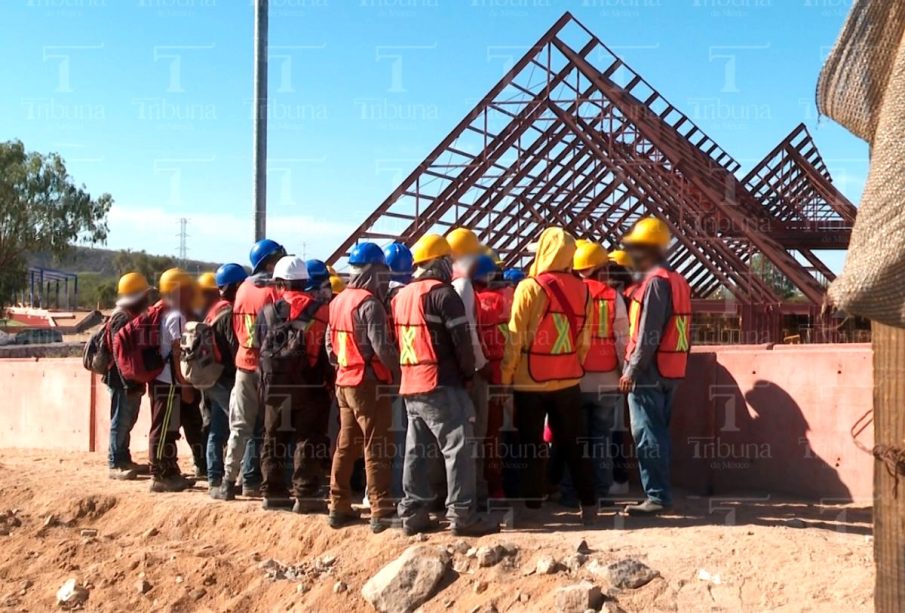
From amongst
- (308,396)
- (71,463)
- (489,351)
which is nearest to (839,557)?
(489,351)

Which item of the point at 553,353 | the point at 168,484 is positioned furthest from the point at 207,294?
the point at 553,353

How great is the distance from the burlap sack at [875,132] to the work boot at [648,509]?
4276mm

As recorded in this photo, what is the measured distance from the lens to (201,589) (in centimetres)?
583

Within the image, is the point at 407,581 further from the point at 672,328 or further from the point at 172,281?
the point at 172,281

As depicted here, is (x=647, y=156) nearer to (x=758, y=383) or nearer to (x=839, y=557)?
(x=758, y=383)

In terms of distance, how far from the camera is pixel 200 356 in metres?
7.31

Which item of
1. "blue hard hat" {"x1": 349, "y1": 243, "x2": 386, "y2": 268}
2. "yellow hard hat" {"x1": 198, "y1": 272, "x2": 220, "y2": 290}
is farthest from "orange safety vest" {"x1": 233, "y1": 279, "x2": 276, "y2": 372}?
"yellow hard hat" {"x1": 198, "y1": 272, "x2": 220, "y2": 290}

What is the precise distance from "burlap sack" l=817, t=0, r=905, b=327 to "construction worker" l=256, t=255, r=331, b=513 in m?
4.95

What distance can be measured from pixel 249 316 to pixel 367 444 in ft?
5.33

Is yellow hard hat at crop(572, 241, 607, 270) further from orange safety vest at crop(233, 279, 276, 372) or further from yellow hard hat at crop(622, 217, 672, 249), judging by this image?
orange safety vest at crop(233, 279, 276, 372)

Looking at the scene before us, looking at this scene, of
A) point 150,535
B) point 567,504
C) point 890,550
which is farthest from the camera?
point 150,535

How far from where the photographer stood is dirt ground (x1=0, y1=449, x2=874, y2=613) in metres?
4.57

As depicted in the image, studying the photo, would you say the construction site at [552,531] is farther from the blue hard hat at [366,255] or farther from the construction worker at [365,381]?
the blue hard hat at [366,255]

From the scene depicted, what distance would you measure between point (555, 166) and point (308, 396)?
1207 cm
